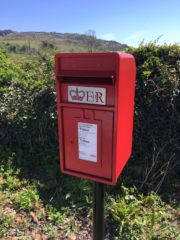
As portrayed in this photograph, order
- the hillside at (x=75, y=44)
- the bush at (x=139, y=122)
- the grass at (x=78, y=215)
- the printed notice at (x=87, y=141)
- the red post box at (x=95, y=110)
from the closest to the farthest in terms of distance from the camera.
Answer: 1. the red post box at (x=95, y=110)
2. the printed notice at (x=87, y=141)
3. the grass at (x=78, y=215)
4. the bush at (x=139, y=122)
5. the hillside at (x=75, y=44)

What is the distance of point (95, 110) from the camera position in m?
1.38

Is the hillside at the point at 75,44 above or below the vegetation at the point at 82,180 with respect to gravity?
above

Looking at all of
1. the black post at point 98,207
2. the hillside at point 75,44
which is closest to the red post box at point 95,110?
the black post at point 98,207

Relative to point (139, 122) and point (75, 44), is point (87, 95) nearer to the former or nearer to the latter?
point (139, 122)

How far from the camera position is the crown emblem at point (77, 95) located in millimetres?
1394

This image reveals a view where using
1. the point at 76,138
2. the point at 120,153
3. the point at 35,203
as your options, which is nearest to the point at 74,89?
the point at 76,138

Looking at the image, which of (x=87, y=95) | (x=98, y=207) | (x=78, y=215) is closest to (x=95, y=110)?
(x=87, y=95)

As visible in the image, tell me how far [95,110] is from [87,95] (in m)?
0.09

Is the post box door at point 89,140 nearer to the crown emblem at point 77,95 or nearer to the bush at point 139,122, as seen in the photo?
the crown emblem at point 77,95

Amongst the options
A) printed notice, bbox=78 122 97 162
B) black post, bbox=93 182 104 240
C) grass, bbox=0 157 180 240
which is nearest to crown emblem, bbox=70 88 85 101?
printed notice, bbox=78 122 97 162

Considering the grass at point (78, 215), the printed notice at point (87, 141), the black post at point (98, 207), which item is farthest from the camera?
the grass at point (78, 215)

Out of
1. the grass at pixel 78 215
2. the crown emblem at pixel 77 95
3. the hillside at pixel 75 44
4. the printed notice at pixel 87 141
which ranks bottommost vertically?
the grass at pixel 78 215

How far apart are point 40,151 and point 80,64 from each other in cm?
249

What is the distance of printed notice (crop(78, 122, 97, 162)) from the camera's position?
1.44 metres
